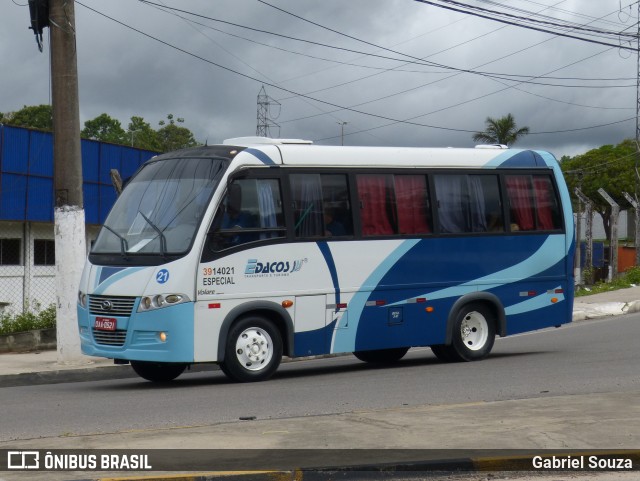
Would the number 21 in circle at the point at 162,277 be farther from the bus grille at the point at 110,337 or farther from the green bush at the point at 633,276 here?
the green bush at the point at 633,276

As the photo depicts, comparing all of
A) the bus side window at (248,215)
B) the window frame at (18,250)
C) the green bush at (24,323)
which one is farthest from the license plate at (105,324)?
the window frame at (18,250)

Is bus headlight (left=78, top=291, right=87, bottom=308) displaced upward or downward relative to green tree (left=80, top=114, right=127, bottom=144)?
downward

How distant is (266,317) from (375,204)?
2.31 m

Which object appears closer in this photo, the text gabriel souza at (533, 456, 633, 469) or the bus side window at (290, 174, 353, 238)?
the text gabriel souza at (533, 456, 633, 469)

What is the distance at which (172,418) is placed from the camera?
10594 mm

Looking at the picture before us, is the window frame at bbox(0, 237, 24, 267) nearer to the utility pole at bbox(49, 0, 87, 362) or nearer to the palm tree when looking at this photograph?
the utility pole at bbox(49, 0, 87, 362)

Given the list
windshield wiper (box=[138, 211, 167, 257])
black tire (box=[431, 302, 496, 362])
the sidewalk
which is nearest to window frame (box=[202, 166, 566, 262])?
windshield wiper (box=[138, 211, 167, 257])

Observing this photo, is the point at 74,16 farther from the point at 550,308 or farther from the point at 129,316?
the point at 550,308

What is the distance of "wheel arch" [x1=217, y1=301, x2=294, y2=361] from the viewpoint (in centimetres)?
1338

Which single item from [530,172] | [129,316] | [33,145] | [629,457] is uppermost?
[33,145]

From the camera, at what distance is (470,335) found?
16094mm

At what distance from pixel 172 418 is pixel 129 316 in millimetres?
2837

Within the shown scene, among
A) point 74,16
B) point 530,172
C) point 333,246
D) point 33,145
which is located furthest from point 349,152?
point 33,145

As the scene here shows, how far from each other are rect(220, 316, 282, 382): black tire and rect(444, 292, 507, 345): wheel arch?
289 cm
